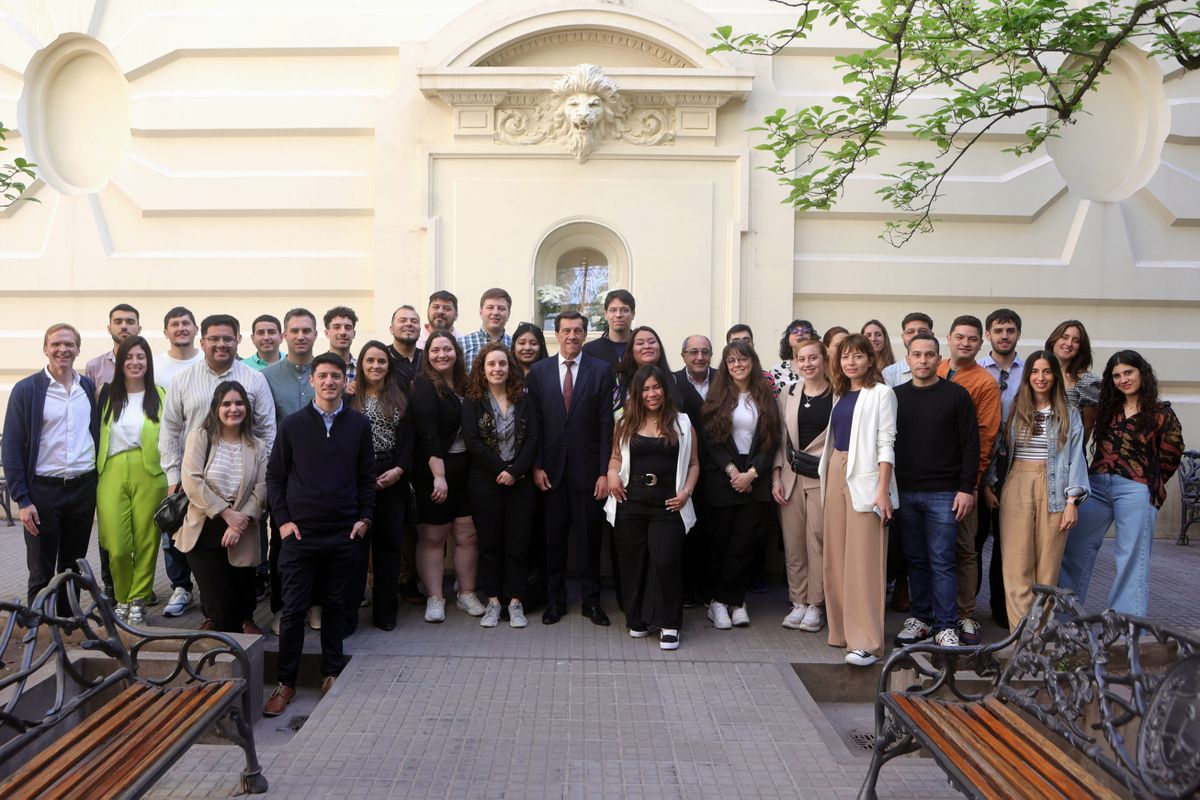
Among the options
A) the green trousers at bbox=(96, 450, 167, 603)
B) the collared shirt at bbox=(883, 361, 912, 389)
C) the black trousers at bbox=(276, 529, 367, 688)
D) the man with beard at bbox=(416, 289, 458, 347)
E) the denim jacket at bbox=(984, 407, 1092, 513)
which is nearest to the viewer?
the black trousers at bbox=(276, 529, 367, 688)

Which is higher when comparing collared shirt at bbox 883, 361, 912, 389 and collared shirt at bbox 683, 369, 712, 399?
collared shirt at bbox 883, 361, 912, 389

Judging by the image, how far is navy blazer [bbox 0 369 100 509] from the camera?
208 inches

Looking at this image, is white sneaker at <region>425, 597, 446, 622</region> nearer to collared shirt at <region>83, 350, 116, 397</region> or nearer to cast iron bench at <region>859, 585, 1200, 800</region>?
cast iron bench at <region>859, 585, 1200, 800</region>

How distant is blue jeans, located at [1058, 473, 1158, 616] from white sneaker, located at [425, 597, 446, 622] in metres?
3.85

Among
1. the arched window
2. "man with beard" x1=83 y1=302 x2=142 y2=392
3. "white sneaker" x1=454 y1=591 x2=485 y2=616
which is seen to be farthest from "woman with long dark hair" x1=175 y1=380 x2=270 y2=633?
the arched window

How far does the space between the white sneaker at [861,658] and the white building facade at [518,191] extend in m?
5.06

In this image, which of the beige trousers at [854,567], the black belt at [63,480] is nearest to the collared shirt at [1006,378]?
the beige trousers at [854,567]

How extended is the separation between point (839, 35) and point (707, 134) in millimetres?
1894

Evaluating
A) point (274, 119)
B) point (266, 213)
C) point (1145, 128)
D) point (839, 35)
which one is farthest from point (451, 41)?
point (1145, 128)

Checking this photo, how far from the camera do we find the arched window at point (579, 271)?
988 centimetres

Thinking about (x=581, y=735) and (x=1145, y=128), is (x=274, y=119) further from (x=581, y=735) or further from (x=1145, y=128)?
(x=1145, y=128)

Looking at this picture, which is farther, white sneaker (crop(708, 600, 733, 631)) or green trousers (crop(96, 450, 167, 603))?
white sneaker (crop(708, 600, 733, 631))

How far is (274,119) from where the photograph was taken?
9.83 metres

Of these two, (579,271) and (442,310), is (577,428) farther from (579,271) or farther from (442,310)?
(579,271)
